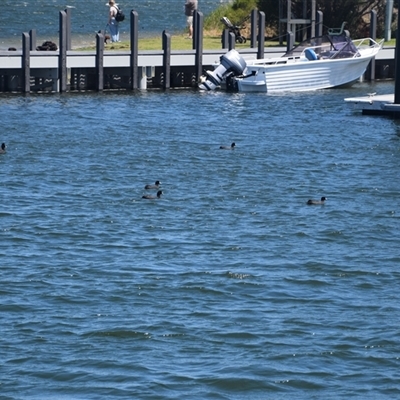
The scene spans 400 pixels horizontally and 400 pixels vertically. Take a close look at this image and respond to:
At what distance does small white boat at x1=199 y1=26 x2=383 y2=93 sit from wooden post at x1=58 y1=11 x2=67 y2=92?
453 centimetres

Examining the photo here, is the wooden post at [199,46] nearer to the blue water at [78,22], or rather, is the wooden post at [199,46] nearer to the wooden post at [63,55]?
the wooden post at [63,55]

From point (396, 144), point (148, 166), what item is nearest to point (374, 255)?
point (148, 166)

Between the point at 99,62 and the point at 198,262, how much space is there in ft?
67.1

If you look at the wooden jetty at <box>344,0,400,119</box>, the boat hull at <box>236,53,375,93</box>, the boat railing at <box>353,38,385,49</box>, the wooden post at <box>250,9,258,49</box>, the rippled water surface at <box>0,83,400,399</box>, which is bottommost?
the rippled water surface at <box>0,83,400,399</box>

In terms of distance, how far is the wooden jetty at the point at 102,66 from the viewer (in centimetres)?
3766

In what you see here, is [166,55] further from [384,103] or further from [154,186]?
[154,186]

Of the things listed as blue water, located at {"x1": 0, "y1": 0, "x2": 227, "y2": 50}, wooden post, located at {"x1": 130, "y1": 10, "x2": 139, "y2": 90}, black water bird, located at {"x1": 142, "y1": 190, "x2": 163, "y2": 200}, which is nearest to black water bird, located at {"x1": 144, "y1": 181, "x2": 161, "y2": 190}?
black water bird, located at {"x1": 142, "y1": 190, "x2": 163, "y2": 200}

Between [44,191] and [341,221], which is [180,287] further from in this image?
[44,191]

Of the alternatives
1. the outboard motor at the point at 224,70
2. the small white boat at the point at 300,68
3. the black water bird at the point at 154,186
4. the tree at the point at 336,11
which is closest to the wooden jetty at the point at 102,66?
the outboard motor at the point at 224,70

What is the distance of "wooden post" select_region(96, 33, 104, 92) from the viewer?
3805 cm

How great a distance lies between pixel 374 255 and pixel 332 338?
13.9 ft

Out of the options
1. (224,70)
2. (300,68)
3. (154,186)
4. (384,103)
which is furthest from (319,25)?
(154,186)

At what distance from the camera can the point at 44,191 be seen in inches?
950

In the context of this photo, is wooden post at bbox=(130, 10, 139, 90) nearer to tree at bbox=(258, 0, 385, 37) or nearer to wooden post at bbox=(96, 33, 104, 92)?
wooden post at bbox=(96, 33, 104, 92)
